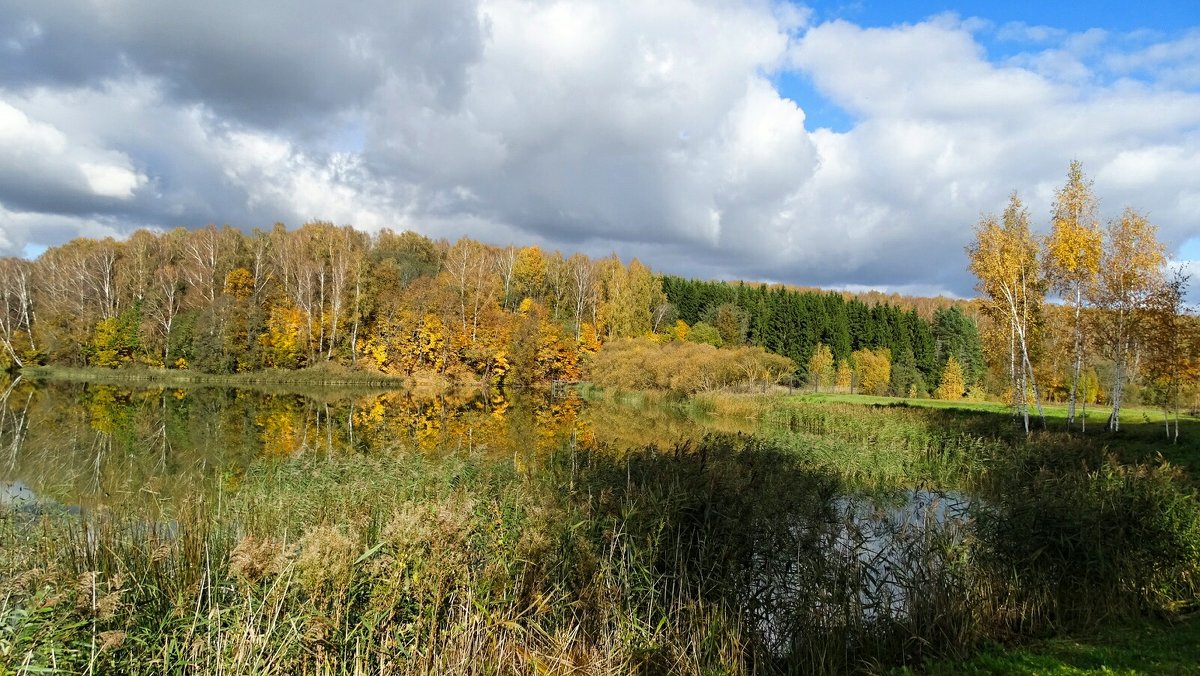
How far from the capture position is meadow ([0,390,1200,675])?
14.6ft

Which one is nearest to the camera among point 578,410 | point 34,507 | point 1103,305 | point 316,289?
point 34,507

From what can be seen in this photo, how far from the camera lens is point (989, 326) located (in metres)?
29.7

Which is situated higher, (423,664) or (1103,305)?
(1103,305)

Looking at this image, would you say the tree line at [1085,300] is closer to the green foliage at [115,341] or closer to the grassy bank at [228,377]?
the grassy bank at [228,377]

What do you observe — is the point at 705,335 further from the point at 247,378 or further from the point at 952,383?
the point at 247,378

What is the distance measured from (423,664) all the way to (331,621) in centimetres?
79

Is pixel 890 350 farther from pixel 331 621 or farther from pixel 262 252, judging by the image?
pixel 331 621

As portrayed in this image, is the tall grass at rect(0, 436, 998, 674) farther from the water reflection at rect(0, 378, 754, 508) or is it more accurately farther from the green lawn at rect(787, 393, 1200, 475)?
the green lawn at rect(787, 393, 1200, 475)

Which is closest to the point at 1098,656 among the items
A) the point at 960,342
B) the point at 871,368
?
the point at 871,368

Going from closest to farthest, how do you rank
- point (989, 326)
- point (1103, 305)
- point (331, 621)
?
point (331, 621)
point (1103, 305)
point (989, 326)

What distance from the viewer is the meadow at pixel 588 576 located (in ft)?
14.6

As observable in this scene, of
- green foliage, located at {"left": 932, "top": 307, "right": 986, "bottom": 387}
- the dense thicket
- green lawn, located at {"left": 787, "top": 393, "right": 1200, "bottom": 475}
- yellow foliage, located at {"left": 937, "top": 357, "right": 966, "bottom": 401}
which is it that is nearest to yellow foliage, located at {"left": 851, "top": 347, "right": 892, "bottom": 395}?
the dense thicket

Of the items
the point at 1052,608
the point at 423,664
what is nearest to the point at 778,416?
the point at 1052,608

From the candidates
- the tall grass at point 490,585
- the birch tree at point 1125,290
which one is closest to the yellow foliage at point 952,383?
the birch tree at point 1125,290
